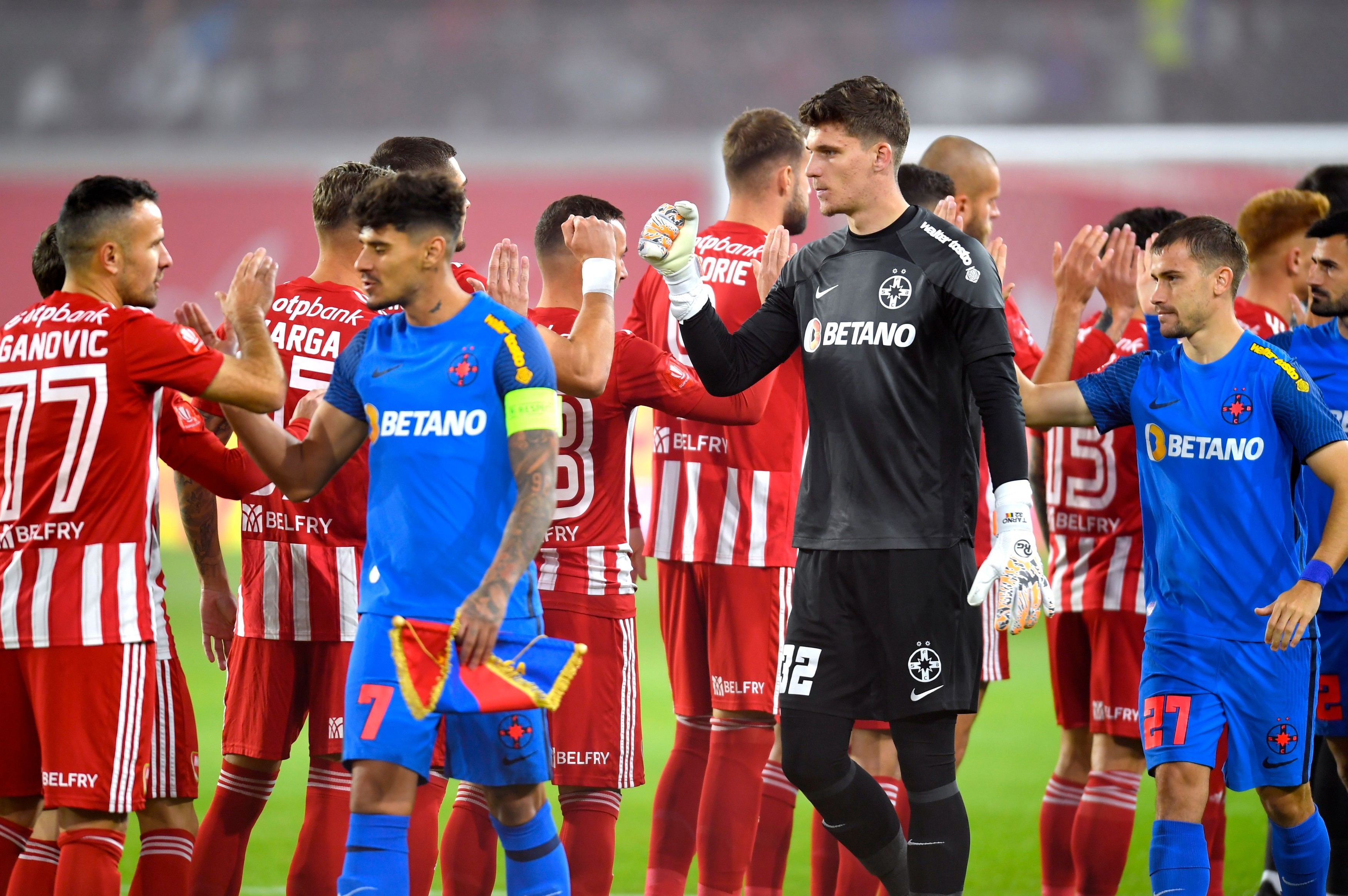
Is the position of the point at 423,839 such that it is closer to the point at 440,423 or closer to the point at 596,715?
the point at 596,715

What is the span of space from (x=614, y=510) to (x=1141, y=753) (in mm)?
2130

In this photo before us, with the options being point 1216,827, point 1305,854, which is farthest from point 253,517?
point 1216,827

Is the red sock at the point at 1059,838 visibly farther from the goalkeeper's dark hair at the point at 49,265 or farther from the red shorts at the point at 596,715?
the goalkeeper's dark hair at the point at 49,265

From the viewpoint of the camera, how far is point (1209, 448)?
173 inches

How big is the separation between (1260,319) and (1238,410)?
5.21 feet

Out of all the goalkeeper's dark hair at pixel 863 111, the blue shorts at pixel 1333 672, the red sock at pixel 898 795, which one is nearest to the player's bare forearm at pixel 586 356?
the goalkeeper's dark hair at pixel 863 111

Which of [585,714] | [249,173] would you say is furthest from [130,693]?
[249,173]

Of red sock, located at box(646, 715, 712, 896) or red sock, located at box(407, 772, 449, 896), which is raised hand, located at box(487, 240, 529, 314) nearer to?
red sock, located at box(407, 772, 449, 896)

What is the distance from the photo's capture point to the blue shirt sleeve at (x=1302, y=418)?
14.3 feet

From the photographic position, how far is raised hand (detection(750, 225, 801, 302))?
4793 millimetres

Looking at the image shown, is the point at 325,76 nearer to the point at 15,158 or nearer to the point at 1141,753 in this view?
the point at 15,158

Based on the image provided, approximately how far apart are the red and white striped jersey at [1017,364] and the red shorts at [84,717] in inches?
114

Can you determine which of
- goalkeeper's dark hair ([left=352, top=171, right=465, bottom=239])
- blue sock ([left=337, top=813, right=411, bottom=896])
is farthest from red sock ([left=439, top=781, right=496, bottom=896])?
goalkeeper's dark hair ([left=352, top=171, right=465, bottom=239])

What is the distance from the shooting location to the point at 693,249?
438cm
